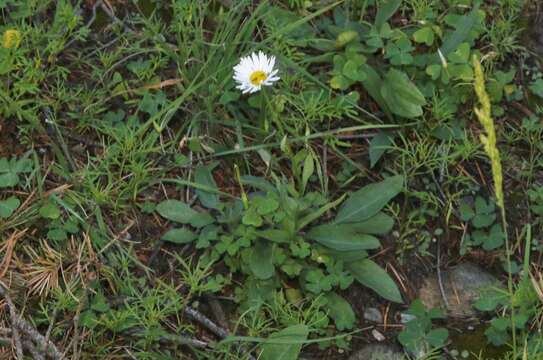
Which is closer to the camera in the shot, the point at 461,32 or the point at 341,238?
the point at 341,238

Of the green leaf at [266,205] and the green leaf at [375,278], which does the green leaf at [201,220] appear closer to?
the green leaf at [266,205]

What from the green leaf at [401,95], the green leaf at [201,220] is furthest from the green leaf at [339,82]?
the green leaf at [201,220]

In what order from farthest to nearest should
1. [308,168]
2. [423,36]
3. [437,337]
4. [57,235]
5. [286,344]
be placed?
[423,36], [308,168], [57,235], [437,337], [286,344]

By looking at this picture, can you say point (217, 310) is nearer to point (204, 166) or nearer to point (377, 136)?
point (204, 166)

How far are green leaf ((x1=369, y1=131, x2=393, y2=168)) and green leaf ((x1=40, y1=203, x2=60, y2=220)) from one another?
0.98 metres

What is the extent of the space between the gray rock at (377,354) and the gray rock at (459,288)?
20 centimetres

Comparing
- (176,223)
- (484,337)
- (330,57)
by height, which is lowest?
(484,337)

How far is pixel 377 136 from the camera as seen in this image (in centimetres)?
290

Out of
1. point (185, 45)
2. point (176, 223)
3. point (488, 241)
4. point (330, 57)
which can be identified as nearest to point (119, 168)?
point (176, 223)

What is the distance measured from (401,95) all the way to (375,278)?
60 cm

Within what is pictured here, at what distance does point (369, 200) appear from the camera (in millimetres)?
2709

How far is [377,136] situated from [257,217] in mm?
550

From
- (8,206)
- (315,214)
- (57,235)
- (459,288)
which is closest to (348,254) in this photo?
(315,214)

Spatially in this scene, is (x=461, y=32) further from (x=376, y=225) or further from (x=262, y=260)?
(x=262, y=260)
